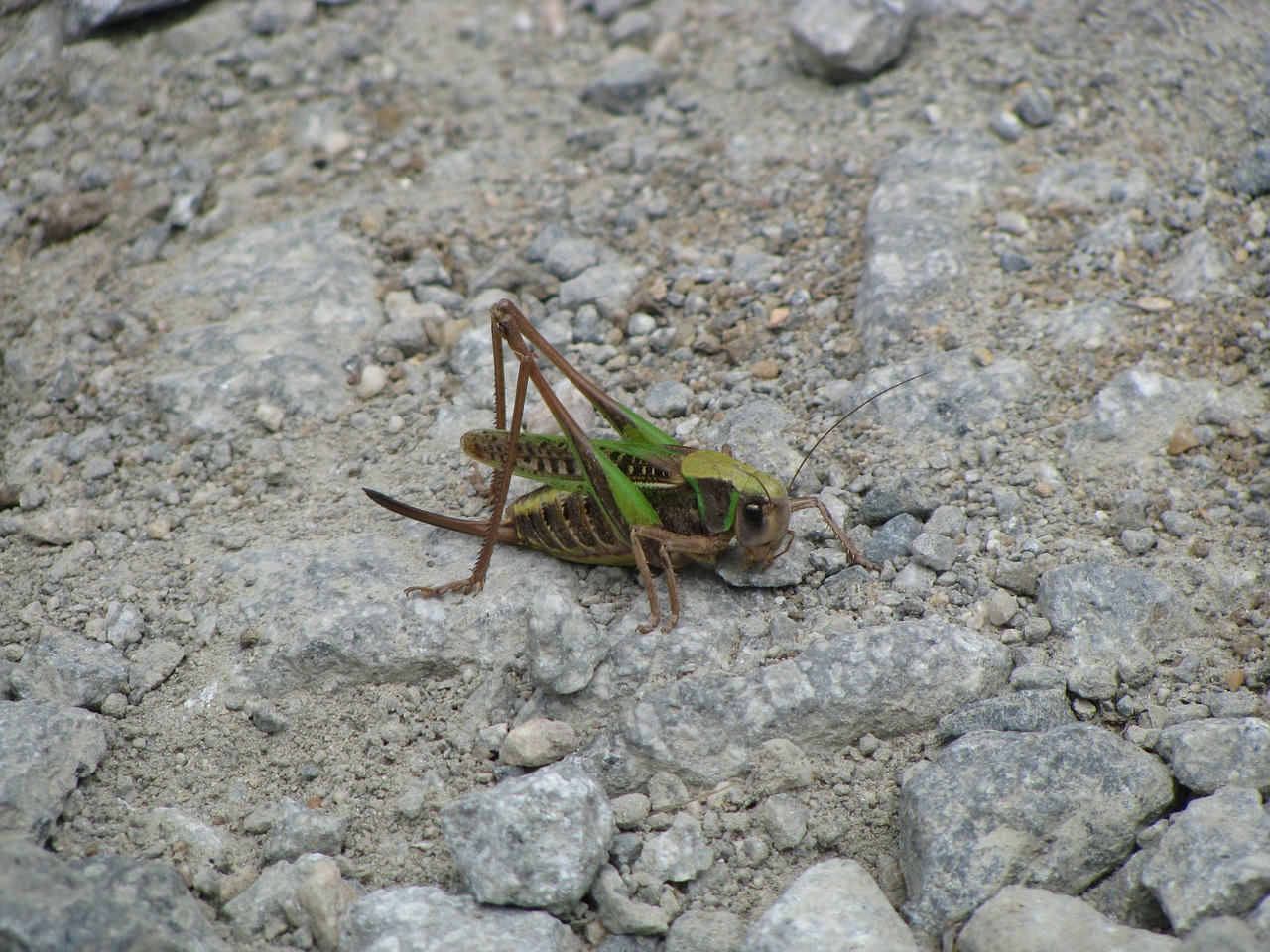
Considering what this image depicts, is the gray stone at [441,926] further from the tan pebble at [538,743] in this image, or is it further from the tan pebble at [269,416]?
the tan pebble at [269,416]

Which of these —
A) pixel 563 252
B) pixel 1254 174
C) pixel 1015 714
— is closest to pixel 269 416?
pixel 563 252

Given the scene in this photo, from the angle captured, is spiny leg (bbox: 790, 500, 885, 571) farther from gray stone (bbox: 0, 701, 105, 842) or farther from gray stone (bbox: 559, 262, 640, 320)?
gray stone (bbox: 0, 701, 105, 842)

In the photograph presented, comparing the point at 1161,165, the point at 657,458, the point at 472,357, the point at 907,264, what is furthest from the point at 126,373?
the point at 1161,165

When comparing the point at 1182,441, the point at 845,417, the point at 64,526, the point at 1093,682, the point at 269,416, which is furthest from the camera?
the point at 269,416

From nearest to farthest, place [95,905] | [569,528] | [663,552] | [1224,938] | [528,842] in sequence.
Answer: [1224,938] < [95,905] < [528,842] < [663,552] < [569,528]

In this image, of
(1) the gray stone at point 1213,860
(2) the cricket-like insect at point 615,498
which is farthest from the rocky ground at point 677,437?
(2) the cricket-like insect at point 615,498

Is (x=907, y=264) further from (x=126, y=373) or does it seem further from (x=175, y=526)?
(x=126, y=373)

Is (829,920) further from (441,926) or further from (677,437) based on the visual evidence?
(677,437)
